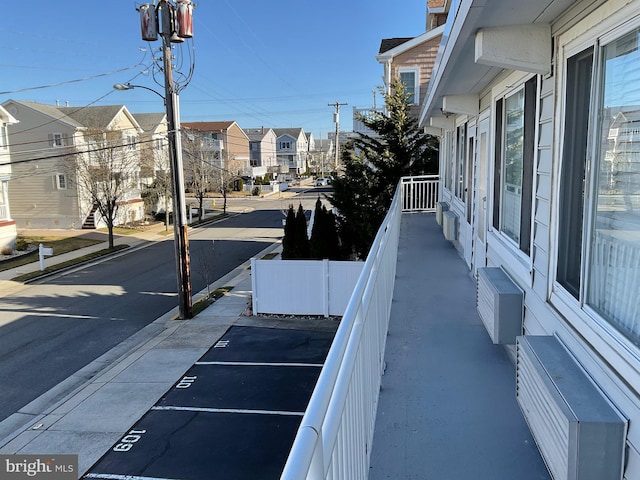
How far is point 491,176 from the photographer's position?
5496mm

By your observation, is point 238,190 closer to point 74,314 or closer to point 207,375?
point 74,314

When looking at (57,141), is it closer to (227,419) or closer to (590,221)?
(227,419)

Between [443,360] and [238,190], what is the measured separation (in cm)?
5708

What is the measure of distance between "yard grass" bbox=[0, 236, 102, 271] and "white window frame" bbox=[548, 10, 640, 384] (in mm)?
22814

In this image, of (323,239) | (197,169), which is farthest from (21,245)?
(323,239)

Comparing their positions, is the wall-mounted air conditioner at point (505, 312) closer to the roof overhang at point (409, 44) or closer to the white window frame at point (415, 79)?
the roof overhang at point (409, 44)

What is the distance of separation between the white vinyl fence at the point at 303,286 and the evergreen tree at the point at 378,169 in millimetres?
3869

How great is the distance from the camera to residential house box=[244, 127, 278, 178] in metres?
79.4

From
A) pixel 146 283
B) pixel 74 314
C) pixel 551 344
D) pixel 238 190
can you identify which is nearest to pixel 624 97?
pixel 551 344

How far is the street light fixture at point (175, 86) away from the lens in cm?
1382

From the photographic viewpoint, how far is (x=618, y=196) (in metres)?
2.25

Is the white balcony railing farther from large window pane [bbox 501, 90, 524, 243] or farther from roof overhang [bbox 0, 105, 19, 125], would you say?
roof overhang [bbox 0, 105, 19, 125]

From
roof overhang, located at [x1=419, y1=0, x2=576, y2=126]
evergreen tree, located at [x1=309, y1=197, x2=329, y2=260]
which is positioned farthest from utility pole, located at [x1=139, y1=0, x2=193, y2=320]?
roof overhang, located at [x1=419, y1=0, x2=576, y2=126]

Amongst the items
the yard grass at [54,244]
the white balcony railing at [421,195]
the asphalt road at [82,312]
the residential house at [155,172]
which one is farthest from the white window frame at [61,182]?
the white balcony railing at [421,195]
